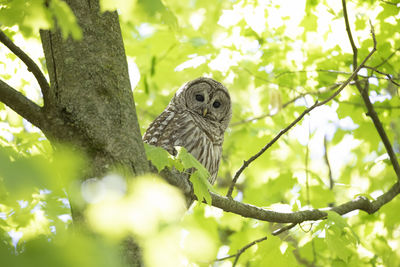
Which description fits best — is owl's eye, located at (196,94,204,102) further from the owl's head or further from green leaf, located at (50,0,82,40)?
green leaf, located at (50,0,82,40)

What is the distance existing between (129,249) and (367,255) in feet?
11.1

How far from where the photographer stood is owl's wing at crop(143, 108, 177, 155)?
14.1 feet

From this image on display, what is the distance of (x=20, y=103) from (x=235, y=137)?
4.92m

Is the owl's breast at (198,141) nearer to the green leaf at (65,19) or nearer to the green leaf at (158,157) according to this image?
the green leaf at (158,157)

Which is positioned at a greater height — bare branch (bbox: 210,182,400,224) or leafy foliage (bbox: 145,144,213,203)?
bare branch (bbox: 210,182,400,224)

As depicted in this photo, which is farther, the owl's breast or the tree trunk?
the owl's breast

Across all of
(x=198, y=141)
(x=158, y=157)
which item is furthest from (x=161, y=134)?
(x=158, y=157)

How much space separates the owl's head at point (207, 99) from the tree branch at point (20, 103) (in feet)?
11.0

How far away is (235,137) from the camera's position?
6.75 m

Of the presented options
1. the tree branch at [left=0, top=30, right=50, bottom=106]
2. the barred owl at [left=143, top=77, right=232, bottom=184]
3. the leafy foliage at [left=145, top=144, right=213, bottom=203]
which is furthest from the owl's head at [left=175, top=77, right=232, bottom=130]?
the tree branch at [left=0, top=30, right=50, bottom=106]

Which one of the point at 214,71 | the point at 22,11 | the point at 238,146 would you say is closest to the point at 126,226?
the point at 22,11

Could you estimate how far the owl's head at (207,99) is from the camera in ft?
17.8

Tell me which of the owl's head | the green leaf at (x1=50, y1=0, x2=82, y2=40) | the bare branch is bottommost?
the green leaf at (x1=50, y1=0, x2=82, y2=40)

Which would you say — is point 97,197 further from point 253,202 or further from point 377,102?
point 377,102
